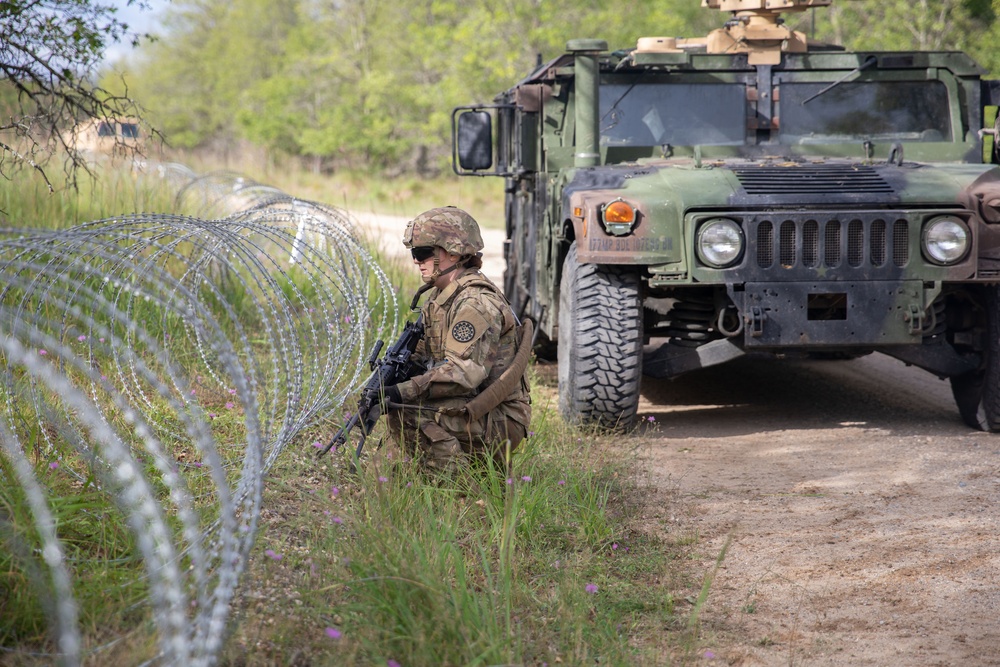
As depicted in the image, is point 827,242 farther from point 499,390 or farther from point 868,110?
point 499,390

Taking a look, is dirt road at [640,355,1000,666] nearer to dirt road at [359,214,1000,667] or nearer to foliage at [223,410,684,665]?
dirt road at [359,214,1000,667]

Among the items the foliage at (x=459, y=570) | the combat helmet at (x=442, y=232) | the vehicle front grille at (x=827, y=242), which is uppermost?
the combat helmet at (x=442, y=232)

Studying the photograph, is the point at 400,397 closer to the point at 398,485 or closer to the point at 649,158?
the point at 398,485

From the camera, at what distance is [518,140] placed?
21.1ft

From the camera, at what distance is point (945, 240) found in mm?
4844

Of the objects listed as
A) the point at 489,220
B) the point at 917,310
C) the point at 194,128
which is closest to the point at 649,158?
the point at 917,310

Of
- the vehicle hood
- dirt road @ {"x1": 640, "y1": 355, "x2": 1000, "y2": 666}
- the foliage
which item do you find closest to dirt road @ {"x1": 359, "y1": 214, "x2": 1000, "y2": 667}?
dirt road @ {"x1": 640, "y1": 355, "x2": 1000, "y2": 666}

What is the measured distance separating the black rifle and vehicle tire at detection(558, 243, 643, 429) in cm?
137

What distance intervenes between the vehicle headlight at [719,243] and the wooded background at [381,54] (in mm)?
5010

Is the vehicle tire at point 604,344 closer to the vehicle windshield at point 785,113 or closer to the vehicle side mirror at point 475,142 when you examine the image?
the vehicle windshield at point 785,113

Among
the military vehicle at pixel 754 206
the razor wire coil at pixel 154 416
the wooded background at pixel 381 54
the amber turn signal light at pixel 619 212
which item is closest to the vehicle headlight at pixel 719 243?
the military vehicle at pixel 754 206

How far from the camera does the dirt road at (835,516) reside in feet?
9.91

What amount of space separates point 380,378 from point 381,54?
85.6 ft

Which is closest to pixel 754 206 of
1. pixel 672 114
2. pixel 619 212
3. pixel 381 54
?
pixel 619 212
